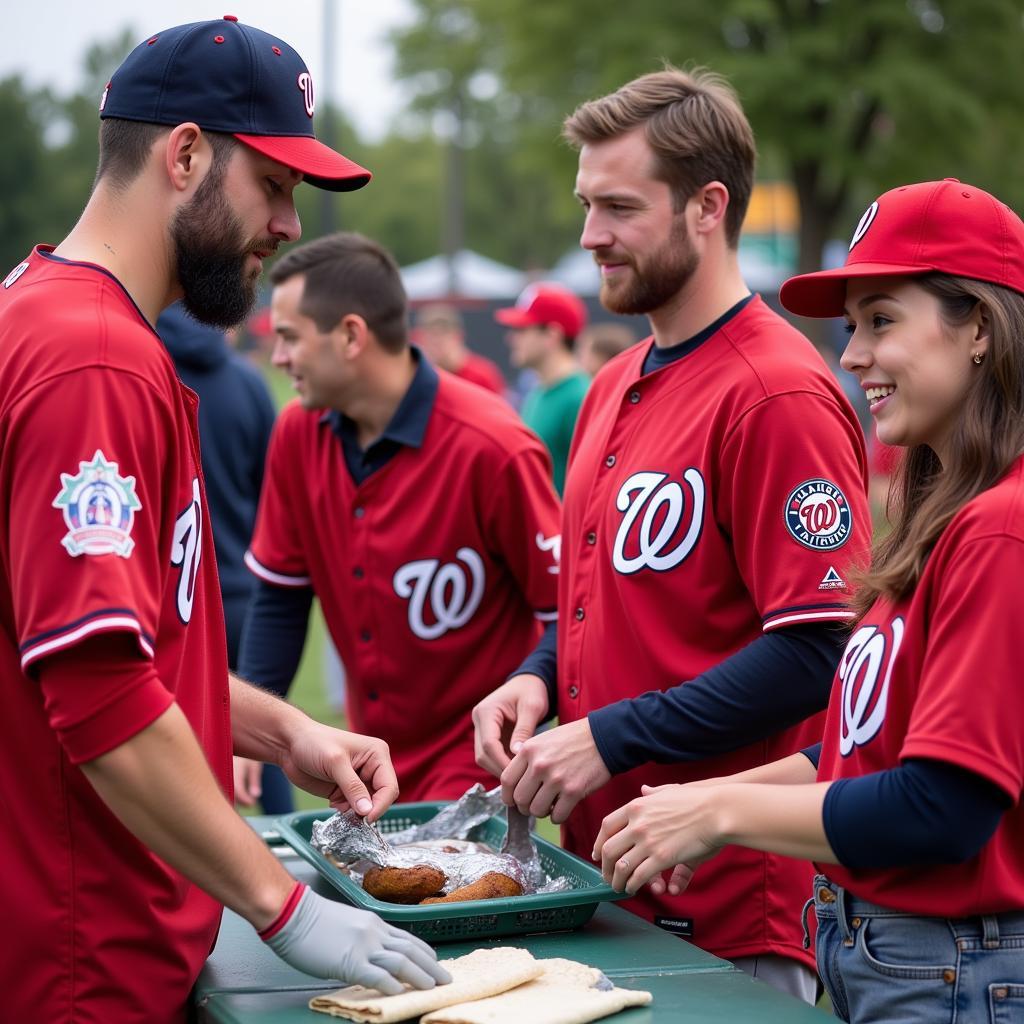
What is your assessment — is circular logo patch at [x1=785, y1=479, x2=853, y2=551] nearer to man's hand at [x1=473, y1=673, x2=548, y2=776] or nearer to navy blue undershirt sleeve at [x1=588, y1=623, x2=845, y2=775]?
navy blue undershirt sleeve at [x1=588, y1=623, x2=845, y2=775]

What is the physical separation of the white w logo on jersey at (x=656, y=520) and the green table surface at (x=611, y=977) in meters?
0.73

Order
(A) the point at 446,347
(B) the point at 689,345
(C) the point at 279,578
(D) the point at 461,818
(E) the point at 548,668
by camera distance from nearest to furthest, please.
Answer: (D) the point at 461,818 → (B) the point at 689,345 → (E) the point at 548,668 → (C) the point at 279,578 → (A) the point at 446,347

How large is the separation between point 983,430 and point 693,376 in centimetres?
101

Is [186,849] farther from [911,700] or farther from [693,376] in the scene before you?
[693,376]

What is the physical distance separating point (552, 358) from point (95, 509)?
761cm

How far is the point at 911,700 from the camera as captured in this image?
217cm

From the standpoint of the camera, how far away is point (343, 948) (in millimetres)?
2121

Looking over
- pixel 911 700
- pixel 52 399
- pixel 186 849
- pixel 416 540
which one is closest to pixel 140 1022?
pixel 186 849

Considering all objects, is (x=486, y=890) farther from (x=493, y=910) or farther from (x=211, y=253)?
(x=211, y=253)

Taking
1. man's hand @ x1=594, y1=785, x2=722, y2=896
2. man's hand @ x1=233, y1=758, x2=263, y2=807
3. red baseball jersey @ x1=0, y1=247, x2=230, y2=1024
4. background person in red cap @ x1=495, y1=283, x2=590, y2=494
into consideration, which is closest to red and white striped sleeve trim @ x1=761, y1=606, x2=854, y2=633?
man's hand @ x1=594, y1=785, x2=722, y2=896

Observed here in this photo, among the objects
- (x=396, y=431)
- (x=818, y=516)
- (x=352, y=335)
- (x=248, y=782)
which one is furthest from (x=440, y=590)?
(x=818, y=516)

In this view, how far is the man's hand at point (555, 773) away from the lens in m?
2.80

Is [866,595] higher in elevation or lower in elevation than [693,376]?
lower

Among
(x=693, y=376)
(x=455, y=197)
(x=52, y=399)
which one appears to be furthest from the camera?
(x=455, y=197)
